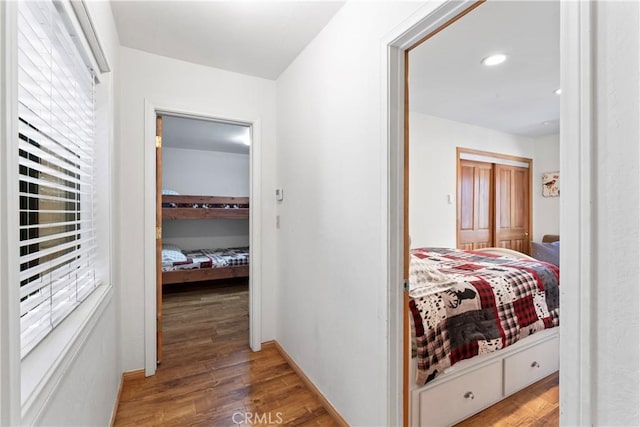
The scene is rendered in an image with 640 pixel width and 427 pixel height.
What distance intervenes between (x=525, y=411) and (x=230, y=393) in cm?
192

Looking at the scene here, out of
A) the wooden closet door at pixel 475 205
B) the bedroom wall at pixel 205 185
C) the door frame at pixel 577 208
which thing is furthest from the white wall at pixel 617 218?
the bedroom wall at pixel 205 185

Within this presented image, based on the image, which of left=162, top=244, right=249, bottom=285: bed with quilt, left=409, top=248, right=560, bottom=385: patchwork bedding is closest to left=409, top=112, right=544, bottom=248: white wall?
left=409, top=248, right=560, bottom=385: patchwork bedding

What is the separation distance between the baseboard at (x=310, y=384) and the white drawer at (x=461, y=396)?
0.46 metres

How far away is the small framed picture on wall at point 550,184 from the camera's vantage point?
450cm

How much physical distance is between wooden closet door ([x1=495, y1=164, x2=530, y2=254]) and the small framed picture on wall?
22 cm

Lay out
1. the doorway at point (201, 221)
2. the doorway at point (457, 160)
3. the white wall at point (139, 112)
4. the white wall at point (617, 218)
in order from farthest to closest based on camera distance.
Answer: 1. the doorway at point (201, 221)
2. the doorway at point (457, 160)
3. the white wall at point (139, 112)
4. the white wall at point (617, 218)

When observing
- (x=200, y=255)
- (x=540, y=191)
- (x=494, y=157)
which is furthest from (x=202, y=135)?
(x=540, y=191)

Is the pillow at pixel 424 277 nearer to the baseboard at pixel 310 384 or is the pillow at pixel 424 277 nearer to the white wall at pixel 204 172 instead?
the baseboard at pixel 310 384

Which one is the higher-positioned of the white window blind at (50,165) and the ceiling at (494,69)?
the ceiling at (494,69)

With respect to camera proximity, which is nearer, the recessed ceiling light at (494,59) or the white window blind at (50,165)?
the white window blind at (50,165)

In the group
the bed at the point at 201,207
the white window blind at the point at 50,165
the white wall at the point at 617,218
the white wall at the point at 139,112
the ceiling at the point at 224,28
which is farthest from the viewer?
the bed at the point at 201,207

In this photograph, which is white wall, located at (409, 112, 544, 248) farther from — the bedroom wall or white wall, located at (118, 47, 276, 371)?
the bedroom wall

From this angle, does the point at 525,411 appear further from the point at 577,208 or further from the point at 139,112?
the point at 139,112

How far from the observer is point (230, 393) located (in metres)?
1.95
